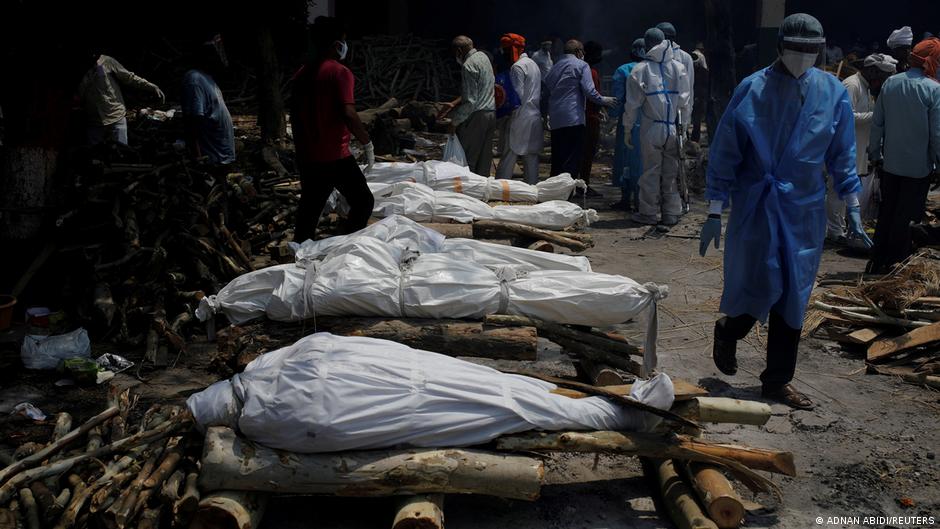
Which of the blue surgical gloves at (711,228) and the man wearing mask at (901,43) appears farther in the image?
the man wearing mask at (901,43)

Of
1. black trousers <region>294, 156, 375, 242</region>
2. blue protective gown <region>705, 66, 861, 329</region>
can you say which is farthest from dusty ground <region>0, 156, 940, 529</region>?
black trousers <region>294, 156, 375, 242</region>

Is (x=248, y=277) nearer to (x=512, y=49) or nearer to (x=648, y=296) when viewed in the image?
(x=648, y=296)

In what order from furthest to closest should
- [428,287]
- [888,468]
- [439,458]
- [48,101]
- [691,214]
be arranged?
[691,214] → [48,101] → [428,287] → [888,468] → [439,458]

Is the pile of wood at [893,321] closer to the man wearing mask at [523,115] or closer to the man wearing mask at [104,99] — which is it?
the man wearing mask at [523,115]

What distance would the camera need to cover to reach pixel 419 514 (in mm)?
3178

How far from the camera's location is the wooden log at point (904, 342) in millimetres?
5328

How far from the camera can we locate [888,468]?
4.08 m

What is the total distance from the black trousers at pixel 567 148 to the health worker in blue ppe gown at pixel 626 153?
1.85ft

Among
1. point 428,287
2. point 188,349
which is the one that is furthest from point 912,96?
point 188,349

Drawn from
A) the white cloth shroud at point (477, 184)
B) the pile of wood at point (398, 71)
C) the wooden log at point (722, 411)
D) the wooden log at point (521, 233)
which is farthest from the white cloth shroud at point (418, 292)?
the pile of wood at point (398, 71)

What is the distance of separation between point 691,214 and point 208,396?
762 cm

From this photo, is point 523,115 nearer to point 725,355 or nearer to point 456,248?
point 456,248

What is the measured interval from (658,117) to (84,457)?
275 inches

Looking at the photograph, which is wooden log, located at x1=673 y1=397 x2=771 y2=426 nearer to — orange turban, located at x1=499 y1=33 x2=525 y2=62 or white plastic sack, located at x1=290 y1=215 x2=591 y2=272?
white plastic sack, located at x1=290 y1=215 x2=591 y2=272
